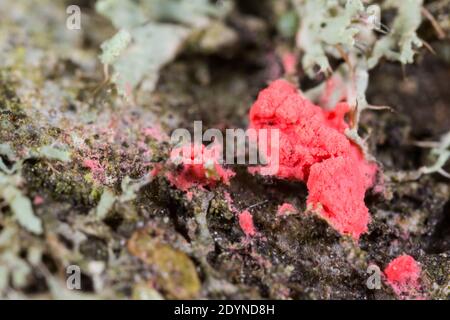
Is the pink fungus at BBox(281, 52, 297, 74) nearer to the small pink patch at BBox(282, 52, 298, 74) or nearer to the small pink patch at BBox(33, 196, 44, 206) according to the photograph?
the small pink patch at BBox(282, 52, 298, 74)

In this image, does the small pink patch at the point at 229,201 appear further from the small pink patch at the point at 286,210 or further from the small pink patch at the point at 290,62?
the small pink patch at the point at 290,62

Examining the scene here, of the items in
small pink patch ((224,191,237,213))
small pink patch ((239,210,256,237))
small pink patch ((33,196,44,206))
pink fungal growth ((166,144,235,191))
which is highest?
pink fungal growth ((166,144,235,191))

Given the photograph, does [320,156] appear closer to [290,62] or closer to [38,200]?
[290,62]

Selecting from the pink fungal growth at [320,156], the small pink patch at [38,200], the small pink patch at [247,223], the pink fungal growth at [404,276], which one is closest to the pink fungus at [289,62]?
the pink fungal growth at [320,156]

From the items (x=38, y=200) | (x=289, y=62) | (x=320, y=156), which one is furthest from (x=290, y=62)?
(x=38, y=200)

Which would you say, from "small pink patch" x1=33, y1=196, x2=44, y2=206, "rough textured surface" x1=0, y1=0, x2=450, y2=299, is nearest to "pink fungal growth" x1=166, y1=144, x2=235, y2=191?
"rough textured surface" x1=0, y1=0, x2=450, y2=299
